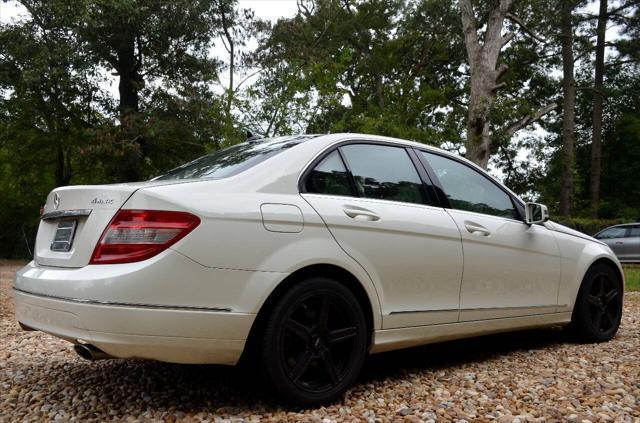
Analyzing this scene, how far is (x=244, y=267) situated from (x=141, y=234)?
0.51 metres

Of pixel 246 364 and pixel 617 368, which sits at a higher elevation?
pixel 246 364

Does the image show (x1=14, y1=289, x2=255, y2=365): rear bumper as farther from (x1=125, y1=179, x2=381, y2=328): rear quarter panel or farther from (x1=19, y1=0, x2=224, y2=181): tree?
(x1=19, y1=0, x2=224, y2=181): tree

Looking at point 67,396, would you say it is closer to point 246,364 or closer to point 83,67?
point 246,364

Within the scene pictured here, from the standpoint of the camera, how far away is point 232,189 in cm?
293

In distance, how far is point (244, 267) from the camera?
9.20 feet

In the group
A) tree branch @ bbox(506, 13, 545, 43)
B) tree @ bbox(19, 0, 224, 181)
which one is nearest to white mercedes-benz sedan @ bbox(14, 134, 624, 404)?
tree branch @ bbox(506, 13, 545, 43)

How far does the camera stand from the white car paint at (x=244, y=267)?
264 cm

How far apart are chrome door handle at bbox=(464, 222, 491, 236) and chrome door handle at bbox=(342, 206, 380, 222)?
87 cm

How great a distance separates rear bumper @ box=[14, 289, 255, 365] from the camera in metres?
2.61

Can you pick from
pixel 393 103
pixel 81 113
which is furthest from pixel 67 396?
pixel 393 103

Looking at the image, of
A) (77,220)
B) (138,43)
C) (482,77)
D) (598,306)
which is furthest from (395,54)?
(77,220)

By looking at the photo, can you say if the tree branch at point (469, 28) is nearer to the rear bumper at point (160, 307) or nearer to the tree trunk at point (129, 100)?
the tree trunk at point (129, 100)

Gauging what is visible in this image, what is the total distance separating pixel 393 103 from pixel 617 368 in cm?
2305

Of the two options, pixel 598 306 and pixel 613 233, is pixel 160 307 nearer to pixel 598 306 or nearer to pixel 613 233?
pixel 598 306
